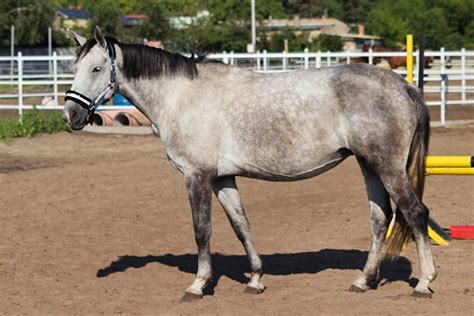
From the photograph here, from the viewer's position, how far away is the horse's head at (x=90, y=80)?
700 centimetres

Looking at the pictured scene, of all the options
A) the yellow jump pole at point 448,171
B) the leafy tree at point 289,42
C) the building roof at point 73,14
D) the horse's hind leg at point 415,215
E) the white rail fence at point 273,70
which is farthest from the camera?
the building roof at point 73,14

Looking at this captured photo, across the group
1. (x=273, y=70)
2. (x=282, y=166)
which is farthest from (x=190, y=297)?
(x=273, y=70)

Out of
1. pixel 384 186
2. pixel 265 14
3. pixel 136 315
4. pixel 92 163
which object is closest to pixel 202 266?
pixel 136 315

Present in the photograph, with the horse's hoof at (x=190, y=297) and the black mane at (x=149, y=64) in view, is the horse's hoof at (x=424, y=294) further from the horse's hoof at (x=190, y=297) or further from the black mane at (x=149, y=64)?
the black mane at (x=149, y=64)

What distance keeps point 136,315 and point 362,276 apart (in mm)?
1766

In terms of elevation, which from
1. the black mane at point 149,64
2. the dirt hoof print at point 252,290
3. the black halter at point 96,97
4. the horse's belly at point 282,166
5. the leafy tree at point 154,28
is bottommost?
the dirt hoof print at point 252,290

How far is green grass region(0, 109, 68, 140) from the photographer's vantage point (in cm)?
1842

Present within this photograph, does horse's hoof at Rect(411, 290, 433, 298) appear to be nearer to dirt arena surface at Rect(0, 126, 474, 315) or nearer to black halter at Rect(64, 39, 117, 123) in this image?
dirt arena surface at Rect(0, 126, 474, 315)

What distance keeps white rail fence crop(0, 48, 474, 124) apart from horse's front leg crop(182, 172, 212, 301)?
2511 millimetres

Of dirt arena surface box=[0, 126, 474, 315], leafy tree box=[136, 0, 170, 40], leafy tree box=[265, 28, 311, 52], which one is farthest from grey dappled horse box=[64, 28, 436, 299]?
leafy tree box=[136, 0, 170, 40]

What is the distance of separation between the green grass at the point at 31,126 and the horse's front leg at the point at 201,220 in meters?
11.8

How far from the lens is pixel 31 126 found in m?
18.8

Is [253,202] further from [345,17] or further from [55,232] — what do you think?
[345,17]

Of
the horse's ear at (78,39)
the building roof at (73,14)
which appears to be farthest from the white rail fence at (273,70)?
the building roof at (73,14)
